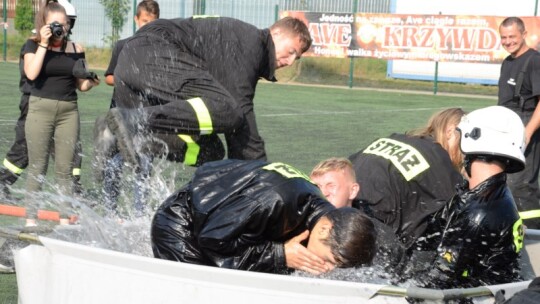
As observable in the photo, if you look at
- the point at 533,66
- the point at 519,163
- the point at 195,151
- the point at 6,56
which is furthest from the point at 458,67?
the point at 519,163

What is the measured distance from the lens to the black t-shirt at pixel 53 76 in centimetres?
791

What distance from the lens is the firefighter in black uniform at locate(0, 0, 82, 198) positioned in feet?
26.8

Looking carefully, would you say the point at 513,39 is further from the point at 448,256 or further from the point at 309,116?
the point at 309,116

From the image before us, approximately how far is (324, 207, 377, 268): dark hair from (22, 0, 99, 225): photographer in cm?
449

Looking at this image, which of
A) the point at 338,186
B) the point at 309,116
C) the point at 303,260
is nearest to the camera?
the point at 303,260

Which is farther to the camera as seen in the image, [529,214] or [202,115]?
[529,214]

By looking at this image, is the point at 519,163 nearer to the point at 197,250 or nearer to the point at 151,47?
the point at 197,250

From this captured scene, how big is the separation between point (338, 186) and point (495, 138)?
1.05 meters

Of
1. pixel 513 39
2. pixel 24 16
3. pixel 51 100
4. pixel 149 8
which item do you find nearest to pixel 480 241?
pixel 51 100

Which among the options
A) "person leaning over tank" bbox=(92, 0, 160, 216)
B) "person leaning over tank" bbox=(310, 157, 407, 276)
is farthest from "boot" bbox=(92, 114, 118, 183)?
"person leaning over tank" bbox=(310, 157, 407, 276)

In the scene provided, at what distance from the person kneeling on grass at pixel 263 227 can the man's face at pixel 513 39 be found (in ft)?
17.3

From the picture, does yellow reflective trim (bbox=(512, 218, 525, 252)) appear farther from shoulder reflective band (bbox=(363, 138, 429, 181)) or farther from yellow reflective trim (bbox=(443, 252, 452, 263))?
shoulder reflective band (bbox=(363, 138, 429, 181))

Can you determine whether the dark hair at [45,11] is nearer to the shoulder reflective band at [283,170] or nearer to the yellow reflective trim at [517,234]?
the shoulder reflective band at [283,170]

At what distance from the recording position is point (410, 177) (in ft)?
18.2
